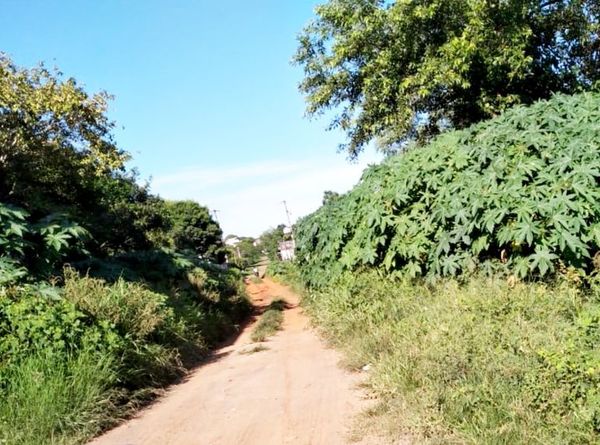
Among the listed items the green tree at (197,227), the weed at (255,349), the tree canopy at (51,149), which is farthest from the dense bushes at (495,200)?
the green tree at (197,227)

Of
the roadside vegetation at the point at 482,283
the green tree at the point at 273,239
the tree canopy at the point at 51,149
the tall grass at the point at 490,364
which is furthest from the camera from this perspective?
the green tree at the point at 273,239

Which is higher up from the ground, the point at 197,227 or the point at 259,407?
the point at 197,227

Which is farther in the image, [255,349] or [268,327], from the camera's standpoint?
[268,327]

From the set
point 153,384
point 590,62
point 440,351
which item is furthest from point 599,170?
point 590,62

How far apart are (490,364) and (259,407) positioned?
2050 millimetres

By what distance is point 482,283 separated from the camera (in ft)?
17.6

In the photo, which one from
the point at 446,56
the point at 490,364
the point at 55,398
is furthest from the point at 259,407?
the point at 446,56

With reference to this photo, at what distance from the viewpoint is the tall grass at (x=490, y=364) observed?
290 centimetres

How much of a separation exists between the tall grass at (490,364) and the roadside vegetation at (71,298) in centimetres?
243

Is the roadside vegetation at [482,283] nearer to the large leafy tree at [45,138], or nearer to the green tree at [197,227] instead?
the large leafy tree at [45,138]

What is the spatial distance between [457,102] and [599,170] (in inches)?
303

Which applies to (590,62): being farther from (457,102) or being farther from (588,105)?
(588,105)

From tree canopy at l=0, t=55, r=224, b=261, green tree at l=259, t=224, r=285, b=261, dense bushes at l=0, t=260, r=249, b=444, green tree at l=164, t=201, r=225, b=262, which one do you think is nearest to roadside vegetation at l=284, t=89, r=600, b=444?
dense bushes at l=0, t=260, r=249, b=444

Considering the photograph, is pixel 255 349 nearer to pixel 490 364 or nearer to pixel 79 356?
pixel 79 356
